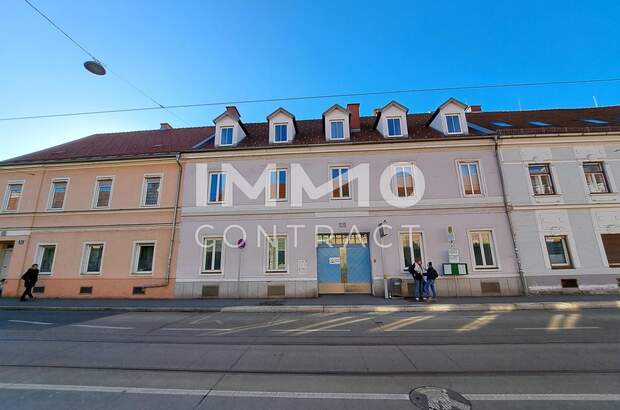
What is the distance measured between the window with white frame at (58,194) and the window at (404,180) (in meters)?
19.5

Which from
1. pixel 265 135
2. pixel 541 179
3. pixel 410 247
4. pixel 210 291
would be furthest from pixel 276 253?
pixel 541 179

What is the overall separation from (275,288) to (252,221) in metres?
3.75

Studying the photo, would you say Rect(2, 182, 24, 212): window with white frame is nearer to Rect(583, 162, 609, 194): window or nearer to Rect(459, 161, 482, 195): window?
Rect(459, 161, 482, 195): window

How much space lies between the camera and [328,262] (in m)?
13.8

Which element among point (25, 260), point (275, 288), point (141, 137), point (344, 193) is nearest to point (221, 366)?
point (275, 288)

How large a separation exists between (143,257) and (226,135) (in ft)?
27.9

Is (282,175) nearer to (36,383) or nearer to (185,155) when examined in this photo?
(185,155)

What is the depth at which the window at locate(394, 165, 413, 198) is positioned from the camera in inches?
549

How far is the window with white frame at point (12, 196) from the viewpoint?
15.7 m

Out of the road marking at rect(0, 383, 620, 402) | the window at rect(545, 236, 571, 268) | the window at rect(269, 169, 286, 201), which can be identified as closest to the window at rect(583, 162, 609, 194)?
the window at rect(545, 236, 571, 268)

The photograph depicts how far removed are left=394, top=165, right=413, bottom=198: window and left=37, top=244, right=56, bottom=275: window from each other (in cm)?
1977

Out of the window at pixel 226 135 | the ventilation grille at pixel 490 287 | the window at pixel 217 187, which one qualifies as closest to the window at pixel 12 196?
the window at pixel 217 187

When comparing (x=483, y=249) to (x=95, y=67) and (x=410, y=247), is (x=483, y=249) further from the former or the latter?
(x=95, y=67)

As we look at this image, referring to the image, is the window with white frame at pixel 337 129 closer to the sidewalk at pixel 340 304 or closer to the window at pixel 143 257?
the sidewalk at pixel 340 304
